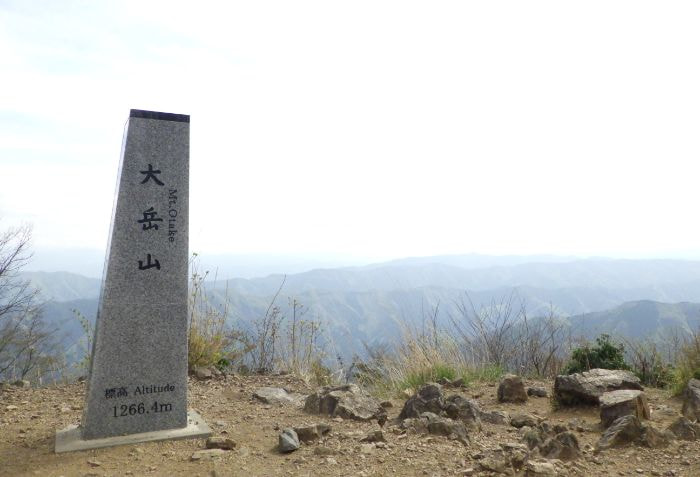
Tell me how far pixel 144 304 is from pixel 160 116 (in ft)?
5.14

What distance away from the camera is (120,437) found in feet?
13.8

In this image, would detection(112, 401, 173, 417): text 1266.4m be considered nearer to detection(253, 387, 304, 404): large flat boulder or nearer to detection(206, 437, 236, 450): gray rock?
detection(206, 437, 236, 450): gray rock

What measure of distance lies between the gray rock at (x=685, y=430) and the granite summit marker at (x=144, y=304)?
12.3 ft

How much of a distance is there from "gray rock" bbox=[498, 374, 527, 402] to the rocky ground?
36cm

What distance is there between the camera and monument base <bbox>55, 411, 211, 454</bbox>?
402 centimetres

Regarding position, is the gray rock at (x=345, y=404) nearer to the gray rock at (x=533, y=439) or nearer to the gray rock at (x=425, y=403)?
the gray rock at (x=425, y=403)

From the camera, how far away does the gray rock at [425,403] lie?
4832 millimetres

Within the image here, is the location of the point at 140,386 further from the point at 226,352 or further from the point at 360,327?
the point at 360,327

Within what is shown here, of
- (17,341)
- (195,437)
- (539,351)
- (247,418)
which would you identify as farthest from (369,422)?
(17,341)

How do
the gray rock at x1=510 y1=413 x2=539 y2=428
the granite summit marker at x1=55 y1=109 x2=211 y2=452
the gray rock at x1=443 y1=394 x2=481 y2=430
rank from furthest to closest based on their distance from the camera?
the gray rock at x1=510 y1=413 x2=539 y2=428 → the gray rock at x1=443 y1=394 x2=481 y2=430 → the granite summit marker at x1=55 y1=109 x2=211 y2=452

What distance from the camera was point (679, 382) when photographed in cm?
595

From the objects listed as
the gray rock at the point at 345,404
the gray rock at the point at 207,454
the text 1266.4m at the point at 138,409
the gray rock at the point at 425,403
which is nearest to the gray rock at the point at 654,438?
the gray rock at the point at 425,403

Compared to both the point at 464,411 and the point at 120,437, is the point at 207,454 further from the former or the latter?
the point at 464,411

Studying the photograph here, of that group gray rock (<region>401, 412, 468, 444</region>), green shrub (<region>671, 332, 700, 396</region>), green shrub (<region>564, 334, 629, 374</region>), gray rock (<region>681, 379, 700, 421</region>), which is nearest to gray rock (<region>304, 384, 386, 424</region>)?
gray rock (<region>401, 412, 468, 444</region>)
